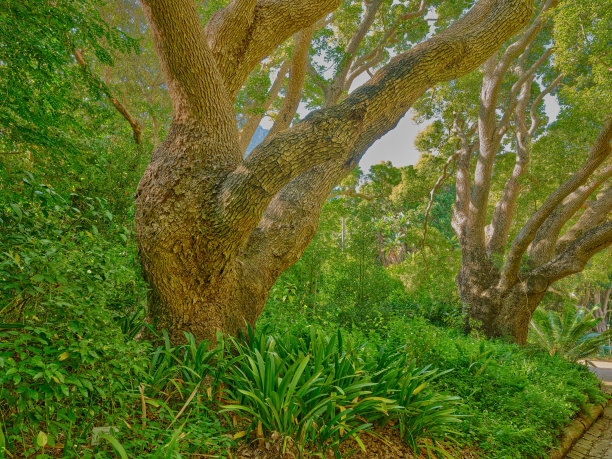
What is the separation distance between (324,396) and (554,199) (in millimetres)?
5583

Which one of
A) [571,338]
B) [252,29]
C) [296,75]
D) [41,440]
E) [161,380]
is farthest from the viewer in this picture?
[571,338]

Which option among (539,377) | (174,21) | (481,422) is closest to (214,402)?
(481,422)

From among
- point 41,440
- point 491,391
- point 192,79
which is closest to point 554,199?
point 491,391

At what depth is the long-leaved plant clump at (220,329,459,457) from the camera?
2.08 m

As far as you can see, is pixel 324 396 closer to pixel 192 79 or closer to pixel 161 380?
pixel 161 380

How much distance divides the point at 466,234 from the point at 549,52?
4.54m

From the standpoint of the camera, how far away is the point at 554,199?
578 centimetres

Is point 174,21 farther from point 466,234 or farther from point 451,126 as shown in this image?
point 451,126

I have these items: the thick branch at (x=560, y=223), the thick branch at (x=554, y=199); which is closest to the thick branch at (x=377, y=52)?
the thick branch at (x=554, y=199)

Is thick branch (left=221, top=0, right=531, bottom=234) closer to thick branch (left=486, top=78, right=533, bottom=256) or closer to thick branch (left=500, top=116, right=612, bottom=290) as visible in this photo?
thick branch (left=500, top=116, right=612, bottom=290)

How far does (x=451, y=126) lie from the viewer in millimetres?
9094

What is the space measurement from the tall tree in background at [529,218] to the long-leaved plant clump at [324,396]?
4656 mm

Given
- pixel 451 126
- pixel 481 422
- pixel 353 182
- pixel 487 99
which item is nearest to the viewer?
pixel 481 422

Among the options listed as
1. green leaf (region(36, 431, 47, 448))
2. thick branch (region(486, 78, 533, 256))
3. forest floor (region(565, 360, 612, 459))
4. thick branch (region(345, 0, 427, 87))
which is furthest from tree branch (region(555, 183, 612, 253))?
green leaf (region(36, 431, 47, 448))
